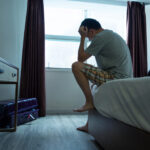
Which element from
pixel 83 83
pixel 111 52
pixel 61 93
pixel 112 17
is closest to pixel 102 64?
pixel 111 52

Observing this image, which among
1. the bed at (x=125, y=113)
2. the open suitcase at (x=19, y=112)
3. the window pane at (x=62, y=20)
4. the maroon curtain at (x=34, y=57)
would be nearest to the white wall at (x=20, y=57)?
the maroon curtain at (x=34, y=57)

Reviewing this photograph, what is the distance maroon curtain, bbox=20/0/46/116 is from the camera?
7.69ft

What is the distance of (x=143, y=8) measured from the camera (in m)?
2.79

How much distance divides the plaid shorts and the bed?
18 cm

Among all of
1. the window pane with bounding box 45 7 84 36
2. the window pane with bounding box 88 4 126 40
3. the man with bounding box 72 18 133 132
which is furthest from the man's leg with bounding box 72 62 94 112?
the window pane with bounding box 88 4 126 40

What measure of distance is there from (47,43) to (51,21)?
1.28 ft

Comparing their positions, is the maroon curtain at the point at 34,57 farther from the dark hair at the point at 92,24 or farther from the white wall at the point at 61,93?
the dark hair at the point at 92,24

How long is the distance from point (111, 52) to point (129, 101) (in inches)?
26.6

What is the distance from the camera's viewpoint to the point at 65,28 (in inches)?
110

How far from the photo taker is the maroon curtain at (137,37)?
268 cm

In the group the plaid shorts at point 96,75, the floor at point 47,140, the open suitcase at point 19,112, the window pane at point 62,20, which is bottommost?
the floor at point 47,140

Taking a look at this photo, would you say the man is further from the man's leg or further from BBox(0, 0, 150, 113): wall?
BBox(0, 0, 150, 113): wall

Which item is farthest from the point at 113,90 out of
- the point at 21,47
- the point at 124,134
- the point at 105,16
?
the point at 105,16

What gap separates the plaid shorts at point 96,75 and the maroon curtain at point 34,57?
4.19ft
